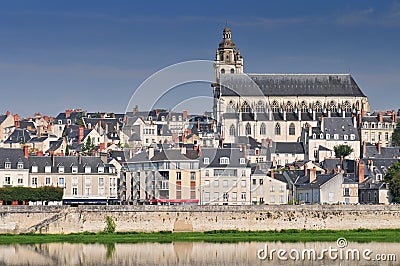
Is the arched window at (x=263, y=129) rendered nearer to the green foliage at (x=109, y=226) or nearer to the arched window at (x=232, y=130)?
the arched window at (x=232, y=130)

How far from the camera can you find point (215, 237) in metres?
54.7

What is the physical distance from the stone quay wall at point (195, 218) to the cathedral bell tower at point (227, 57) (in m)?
71.7

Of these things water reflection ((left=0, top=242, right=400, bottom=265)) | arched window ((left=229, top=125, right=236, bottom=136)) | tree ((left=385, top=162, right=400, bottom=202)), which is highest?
arched window ((left=229, top=125, right=236, bottom=136))

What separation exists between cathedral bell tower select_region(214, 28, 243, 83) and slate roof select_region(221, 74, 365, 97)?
7.34m

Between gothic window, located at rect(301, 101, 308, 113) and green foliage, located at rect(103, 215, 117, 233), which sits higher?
gothic window, located at rect(301, 101, 308, 113)

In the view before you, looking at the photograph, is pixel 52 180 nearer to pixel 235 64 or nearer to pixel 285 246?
pixel 285 246

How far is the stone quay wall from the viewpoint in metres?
55.4

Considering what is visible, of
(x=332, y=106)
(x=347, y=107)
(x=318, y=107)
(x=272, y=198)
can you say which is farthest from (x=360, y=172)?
(x=332, y=106)

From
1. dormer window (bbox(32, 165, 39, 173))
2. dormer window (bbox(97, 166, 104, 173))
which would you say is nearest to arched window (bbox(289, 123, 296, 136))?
dormer window (bbox(97, 166, 104, 173))

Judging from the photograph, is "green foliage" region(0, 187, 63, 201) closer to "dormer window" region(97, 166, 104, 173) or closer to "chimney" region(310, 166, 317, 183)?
"dormer window" region(97, 166, 104, 173)

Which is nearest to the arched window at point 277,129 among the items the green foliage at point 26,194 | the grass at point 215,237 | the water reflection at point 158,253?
the green foliage at point 26,194

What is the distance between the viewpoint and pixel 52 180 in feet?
220

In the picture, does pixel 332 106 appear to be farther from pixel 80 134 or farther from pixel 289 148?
pixel 80 134

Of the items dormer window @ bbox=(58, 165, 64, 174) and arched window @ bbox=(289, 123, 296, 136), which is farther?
arched window @ bbox=(289, 123, 296, 136)
